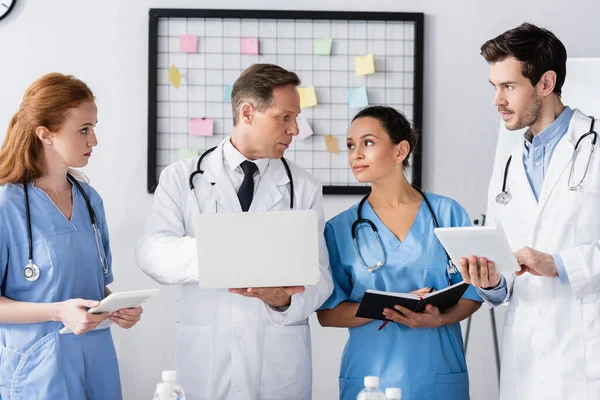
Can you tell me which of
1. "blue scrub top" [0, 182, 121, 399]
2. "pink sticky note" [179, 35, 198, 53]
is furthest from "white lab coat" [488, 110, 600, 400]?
"pink sticky note" [179, 35, 198, 53]

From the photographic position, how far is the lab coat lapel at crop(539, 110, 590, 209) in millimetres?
1977

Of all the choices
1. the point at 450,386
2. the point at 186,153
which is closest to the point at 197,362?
the point at 450,386

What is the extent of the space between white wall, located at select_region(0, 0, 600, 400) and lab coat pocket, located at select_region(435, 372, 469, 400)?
1.25 m

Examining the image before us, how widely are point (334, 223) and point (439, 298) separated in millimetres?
412

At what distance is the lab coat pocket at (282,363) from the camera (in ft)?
6.82

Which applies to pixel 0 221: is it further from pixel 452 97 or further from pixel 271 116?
pixel 452 97

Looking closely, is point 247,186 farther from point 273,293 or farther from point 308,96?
point 308,96

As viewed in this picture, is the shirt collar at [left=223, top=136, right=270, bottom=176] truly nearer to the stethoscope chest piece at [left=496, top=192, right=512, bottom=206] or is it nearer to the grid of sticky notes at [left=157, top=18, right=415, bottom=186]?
the stethoscope chest piece at [left=496, top=192, right=512, bottom=206]

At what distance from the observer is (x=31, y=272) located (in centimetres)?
183

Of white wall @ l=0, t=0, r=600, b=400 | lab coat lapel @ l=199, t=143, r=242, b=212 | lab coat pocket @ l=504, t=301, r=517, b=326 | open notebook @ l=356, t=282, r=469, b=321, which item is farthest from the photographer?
white wall @ l=0, t=0, r=600, b=400

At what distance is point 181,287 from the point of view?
216 cm

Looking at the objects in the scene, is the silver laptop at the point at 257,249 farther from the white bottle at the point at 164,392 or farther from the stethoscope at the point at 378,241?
the stethoscope at the point at 378,241

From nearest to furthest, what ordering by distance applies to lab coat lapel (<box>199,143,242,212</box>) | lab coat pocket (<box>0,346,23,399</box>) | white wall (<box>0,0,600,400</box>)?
→ lab coat pocket (<box>0,346,23,399</box>)
lab coat lapel (<box>199,143,242,212</box>)
white wall (<box>0,0,600,400</box>)

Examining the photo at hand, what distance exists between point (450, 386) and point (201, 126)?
165 centimetres
